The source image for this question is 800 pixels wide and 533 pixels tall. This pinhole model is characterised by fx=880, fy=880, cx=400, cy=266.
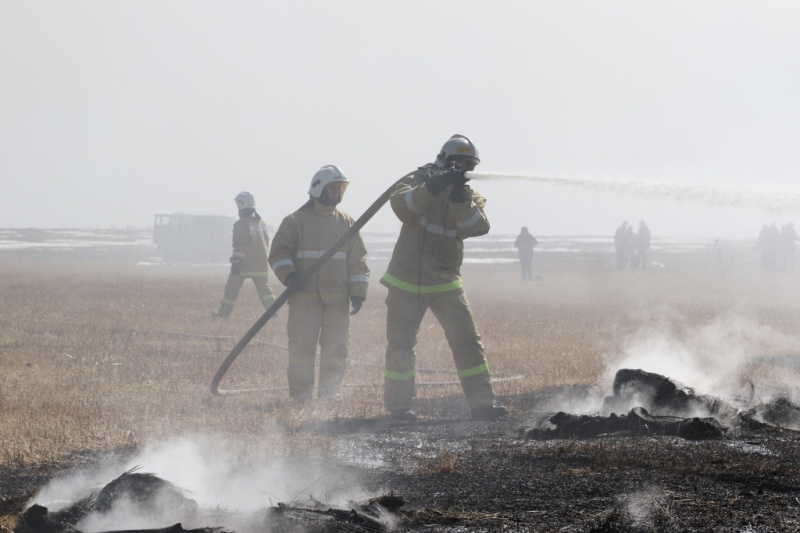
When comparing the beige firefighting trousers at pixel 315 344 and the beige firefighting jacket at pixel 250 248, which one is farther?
the beige firefighting jacket at pixel 250 248

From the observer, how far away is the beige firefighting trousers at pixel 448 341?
6.76 m

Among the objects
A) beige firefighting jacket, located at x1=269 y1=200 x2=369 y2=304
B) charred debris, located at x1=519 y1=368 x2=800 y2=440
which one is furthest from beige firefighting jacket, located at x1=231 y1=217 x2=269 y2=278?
charred debris, located at x1=519 y1=368 x2=800 y2=440

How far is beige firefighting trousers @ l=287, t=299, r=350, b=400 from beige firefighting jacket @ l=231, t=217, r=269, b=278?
5.61 m

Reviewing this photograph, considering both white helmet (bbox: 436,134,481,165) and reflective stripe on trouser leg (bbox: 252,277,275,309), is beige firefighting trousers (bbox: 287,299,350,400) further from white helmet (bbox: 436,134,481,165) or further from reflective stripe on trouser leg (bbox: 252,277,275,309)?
reflective stripe on trouser leg (bbox: 252,277,275,309)

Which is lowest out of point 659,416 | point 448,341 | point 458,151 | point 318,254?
point 659,416

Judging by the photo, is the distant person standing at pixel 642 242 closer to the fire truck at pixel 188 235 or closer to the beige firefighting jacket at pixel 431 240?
the fire truck at pixel 188 235

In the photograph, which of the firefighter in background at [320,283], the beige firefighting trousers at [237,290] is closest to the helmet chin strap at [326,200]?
the firefighter in background at [320,283]

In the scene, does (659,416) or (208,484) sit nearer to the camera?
(208,484)

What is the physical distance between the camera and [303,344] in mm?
7895

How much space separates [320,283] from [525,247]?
22.8 metres

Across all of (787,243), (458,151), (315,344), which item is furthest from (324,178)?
(787,243)

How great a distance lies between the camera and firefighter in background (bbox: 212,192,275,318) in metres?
13.5

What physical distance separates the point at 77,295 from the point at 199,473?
48.7 ft

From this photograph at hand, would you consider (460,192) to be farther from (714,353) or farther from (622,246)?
(622,246)
